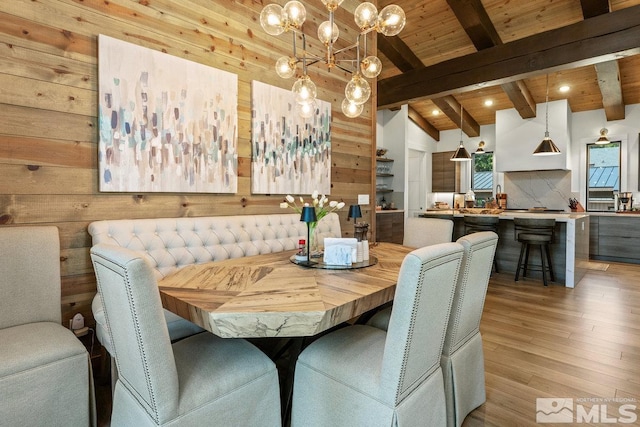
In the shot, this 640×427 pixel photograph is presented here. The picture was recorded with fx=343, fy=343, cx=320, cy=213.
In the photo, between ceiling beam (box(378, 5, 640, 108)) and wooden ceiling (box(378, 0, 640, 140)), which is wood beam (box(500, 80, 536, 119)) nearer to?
wooden ceiling (box(378, 0, 640, 140))

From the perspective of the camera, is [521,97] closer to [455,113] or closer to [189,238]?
[455,113]

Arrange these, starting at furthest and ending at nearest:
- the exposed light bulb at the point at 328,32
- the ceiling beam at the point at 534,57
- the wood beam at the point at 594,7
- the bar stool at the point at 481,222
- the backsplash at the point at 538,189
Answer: the backsplash at the point at 538,189 → the bar stool at the point at 481,222 → the wood beam at the point at 594,7 → the ceiling beam at the point at 534,57 → the exposed light bulb at the point at 328,32

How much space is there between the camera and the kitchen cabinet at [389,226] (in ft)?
21.1

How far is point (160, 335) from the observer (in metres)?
1.11

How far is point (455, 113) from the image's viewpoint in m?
7.59

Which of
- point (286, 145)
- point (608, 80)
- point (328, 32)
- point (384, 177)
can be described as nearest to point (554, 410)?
point (328, 32)

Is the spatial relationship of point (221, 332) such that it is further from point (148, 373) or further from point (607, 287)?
point (607, 287)

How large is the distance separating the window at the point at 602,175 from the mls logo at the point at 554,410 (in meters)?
6.51

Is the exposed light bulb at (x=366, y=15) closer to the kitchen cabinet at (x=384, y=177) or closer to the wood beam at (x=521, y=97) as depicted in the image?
the wood beam at (x=521, y=97)

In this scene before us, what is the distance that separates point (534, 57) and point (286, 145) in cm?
357

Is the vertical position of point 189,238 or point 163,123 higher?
point 163,123

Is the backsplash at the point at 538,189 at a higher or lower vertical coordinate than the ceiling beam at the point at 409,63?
lower

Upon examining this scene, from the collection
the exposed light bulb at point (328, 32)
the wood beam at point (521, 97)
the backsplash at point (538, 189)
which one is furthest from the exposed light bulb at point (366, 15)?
the backsplash at point (538, 189)

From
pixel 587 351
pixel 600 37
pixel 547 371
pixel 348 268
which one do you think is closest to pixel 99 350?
pixel 348 268
